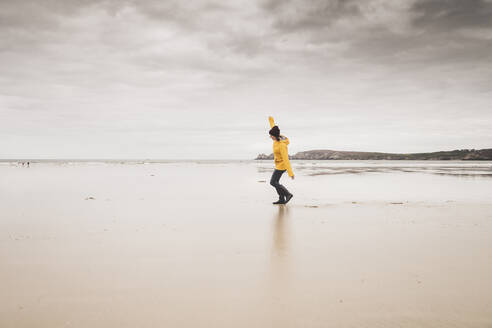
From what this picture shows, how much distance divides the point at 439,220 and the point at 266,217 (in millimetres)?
3647

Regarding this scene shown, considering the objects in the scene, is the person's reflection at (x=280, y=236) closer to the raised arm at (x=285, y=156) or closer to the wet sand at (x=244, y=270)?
the wet sand at (x=244, y=270)

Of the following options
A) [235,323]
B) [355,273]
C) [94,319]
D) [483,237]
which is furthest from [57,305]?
[483,237]

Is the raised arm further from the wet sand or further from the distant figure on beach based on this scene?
the wet sand

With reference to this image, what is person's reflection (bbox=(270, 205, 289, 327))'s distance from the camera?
2.59m

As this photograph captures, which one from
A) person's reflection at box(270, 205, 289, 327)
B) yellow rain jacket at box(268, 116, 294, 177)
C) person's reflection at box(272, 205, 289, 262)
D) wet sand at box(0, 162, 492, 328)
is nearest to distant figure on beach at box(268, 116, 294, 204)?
yellow rain jacket at box(268, 116, 294, 177)

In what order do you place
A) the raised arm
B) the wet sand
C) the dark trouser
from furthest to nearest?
the raised arm → the dark trouser → the wet sand

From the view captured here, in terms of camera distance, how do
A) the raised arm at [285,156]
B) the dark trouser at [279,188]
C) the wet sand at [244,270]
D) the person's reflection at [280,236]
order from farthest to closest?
the raised arm at [285,156], the dark trouser at [279,188], the person's reflection at [280,236], the wet sand at [244,270]

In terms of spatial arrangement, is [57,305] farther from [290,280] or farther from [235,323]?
[290,280]

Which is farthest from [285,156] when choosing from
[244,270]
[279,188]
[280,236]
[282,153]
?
[244,270]

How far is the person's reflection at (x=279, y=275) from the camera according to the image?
2.59 m

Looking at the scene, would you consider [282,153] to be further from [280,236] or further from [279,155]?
[280,236]

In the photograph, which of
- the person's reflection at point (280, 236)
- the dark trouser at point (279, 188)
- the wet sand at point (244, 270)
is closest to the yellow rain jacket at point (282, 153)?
the dark trouser at point (279, 188)

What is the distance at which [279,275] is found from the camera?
3.42 meters

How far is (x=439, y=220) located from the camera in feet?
21.4
